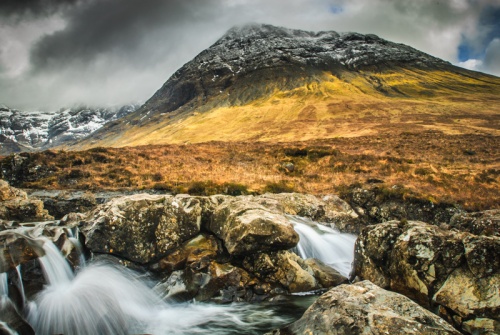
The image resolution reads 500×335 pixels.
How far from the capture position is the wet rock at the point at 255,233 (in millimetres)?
11109


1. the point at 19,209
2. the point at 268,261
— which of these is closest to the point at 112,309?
the point at 268,261

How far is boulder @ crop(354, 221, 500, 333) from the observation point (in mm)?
7688

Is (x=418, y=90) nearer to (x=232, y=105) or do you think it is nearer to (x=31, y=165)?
(x=232, y=105)

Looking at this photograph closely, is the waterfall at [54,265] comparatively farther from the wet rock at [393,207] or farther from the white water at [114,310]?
the wet rock at [393,207]

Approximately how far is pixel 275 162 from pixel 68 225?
24632mm

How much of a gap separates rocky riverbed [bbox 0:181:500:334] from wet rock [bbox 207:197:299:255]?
0.13 feet

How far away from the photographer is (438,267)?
8.91 meters

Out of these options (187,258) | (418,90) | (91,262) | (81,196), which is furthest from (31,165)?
(418,90)

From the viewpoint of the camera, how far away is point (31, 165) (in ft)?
89.5

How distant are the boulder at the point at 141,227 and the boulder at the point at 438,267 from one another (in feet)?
23.7

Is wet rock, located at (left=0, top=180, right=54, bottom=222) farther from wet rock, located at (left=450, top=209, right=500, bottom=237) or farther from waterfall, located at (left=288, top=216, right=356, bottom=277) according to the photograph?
wet rock, located at (left=450, top=209, right=500, bottom=237)

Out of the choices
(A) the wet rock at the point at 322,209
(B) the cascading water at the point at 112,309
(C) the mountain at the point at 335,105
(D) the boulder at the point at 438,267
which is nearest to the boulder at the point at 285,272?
(B) the cascading water at the point at 112,309

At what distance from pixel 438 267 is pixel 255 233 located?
5.95 meters

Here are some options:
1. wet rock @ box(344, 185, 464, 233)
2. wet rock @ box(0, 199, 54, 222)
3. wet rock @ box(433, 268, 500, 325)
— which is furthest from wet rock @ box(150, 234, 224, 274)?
wet rock @ box(344, 185, 464, 233)
